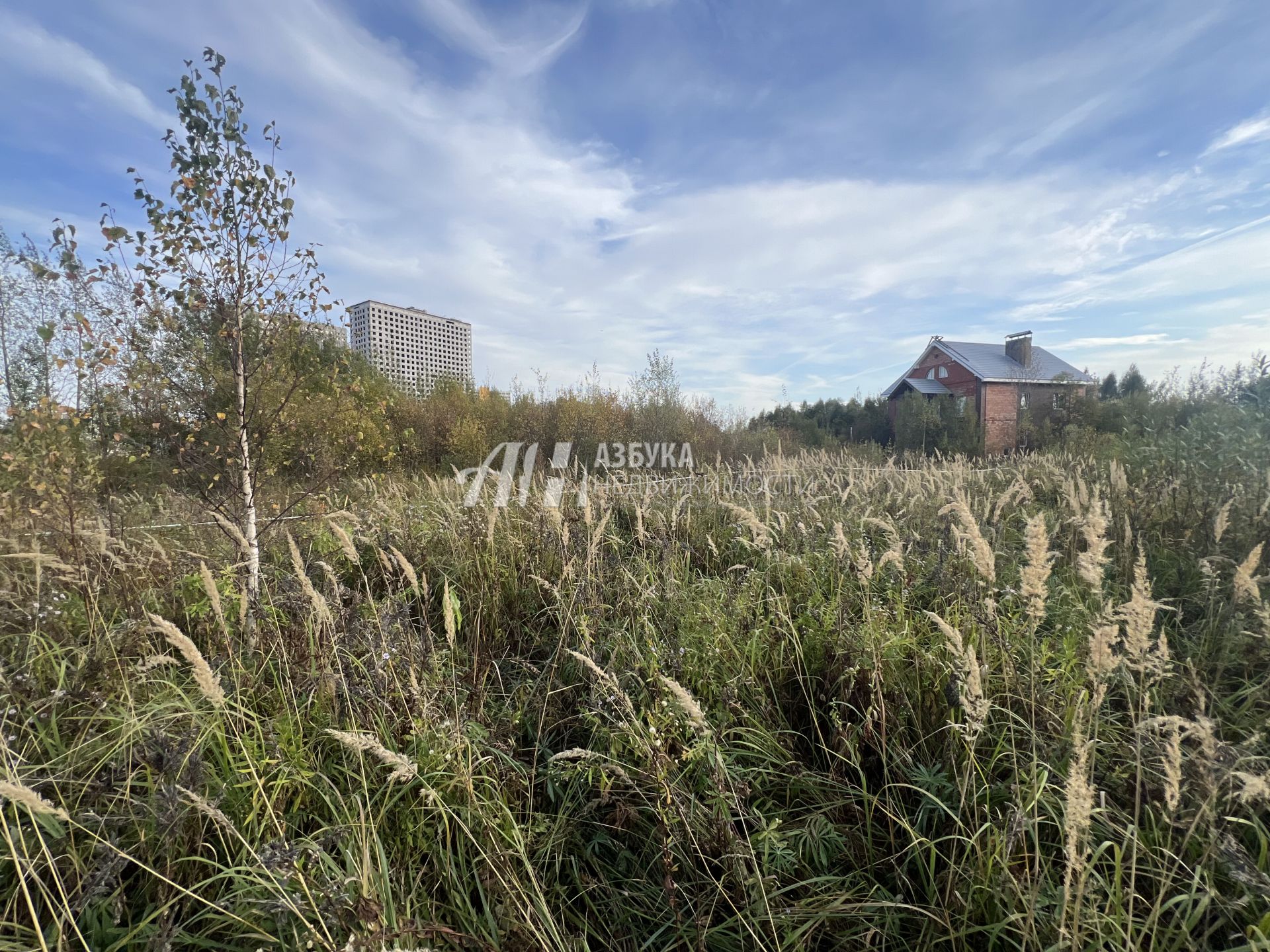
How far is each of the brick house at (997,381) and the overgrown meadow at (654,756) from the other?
20190 mm

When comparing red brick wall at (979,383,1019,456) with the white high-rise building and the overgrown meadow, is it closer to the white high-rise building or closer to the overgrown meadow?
the white high-rise building

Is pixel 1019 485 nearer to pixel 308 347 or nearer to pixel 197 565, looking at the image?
pixel 308 347

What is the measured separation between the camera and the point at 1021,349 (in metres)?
26.4

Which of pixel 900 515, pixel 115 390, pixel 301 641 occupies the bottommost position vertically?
pixel 301 641

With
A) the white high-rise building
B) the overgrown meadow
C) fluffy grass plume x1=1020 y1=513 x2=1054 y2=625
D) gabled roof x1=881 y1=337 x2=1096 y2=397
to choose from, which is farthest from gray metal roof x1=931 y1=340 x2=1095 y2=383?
fluffy grass plume x1=1020 y1=513 x2=1054 y2=625

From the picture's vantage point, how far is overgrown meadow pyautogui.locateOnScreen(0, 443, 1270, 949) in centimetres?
112

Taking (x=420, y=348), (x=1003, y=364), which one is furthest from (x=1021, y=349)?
(x=420, y=348)

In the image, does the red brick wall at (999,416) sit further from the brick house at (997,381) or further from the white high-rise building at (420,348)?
the white high-rise building at (420,348)

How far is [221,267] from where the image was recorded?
2746mm

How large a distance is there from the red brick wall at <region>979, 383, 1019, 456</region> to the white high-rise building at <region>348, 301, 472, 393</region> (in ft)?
58.7

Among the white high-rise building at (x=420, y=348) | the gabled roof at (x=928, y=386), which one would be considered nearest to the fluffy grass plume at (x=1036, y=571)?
the white high-rise building at (x=420, y=348)

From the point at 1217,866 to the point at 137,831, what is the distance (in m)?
2.69

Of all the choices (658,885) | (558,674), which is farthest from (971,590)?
(558,674)

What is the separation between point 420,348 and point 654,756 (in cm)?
1402
